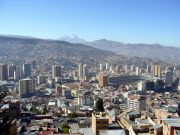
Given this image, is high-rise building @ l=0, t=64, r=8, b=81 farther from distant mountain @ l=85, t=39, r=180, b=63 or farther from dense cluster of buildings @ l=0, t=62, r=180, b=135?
distant mountain @ l=85, t=39, r=180, b=63

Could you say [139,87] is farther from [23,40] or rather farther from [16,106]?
[23,40]

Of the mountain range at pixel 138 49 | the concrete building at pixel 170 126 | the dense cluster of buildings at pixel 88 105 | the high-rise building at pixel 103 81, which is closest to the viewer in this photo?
the concrete building at pixel 170 126

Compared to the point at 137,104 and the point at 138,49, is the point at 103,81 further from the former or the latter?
the point at 138,49

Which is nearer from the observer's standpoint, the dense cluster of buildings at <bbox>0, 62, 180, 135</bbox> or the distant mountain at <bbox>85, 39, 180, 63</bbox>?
the dense cluster of buildings at <bbox>0, 62, 180, 135</bbox>

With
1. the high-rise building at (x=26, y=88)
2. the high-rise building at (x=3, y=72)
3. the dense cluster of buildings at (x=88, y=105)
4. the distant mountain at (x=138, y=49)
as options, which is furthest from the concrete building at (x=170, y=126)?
the distant mountain at (x=138, y=49)

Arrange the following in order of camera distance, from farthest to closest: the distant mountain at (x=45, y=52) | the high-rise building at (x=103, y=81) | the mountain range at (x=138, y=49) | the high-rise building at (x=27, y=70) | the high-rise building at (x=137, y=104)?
the mountain range at (x=138, y=49)
the distant mountain at (x=45, y=52)
the high-rise building at (x=27, y=70)
the high-rise building at (x=103, y=81)
the high-rise building at (x=137, y=104)

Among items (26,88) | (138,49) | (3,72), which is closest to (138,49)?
(138,49)

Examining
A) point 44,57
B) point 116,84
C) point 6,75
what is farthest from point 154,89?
point 44,57

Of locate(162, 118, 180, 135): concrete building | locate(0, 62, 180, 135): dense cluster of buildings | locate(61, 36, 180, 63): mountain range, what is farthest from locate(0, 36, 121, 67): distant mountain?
locate(162, 118, 180, 135): concrete building

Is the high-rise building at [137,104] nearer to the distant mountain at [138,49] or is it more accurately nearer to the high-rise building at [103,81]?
the high-rise building at [103,81]
